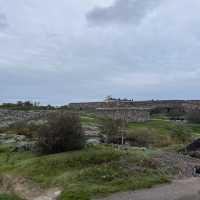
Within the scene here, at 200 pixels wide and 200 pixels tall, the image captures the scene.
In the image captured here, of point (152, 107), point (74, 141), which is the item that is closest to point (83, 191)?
point (74, 141)

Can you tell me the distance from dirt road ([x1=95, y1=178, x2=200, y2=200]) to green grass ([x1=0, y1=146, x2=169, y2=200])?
56 centimetres

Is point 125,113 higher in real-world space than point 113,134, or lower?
higher

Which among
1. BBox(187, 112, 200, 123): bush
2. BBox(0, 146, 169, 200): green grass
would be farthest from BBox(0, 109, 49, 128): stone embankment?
BBox(187, 112, 200, 123): bush

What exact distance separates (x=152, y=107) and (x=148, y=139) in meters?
59.0

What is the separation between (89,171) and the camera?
19.5 meters

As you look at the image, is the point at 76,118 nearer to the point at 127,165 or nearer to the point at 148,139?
the point at 127,165

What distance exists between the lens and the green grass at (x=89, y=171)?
17.5 m

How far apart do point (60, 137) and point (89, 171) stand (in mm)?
5899

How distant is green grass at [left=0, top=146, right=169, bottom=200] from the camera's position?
1751 centimetres

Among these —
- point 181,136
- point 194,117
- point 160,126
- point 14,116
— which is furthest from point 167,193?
point 194,117

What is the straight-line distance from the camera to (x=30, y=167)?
872 inches

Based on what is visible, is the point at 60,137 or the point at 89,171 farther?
the point at 60,137

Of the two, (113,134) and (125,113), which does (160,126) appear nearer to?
(125,113)

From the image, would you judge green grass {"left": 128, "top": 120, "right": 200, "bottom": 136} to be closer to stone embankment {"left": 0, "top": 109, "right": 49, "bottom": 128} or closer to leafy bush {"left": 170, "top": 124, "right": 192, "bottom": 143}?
leafy bush {"left": 170, "top": 124, "right": 192, "bottom": 143}
